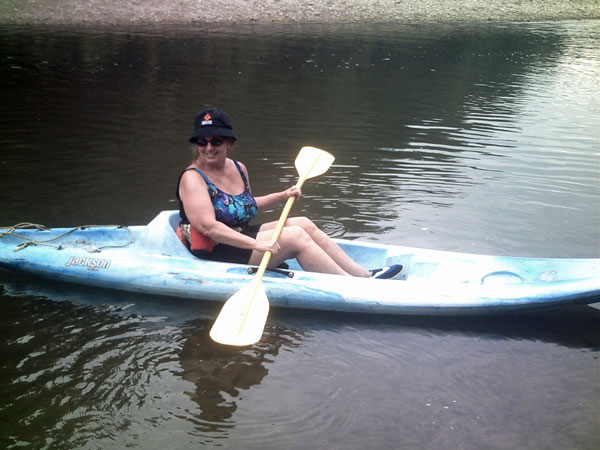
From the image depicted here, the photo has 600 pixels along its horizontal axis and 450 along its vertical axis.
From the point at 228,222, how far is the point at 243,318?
70cm

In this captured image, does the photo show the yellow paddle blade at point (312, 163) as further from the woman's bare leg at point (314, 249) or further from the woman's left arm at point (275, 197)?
the woman's bare leg at point (314, 249)

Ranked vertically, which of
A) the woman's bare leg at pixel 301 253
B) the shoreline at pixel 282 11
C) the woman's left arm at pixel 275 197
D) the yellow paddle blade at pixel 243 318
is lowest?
the yellow paddle blade at pixel 243 318

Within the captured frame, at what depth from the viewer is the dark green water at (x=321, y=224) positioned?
342 cm

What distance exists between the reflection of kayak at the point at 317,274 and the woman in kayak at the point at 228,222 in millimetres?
113

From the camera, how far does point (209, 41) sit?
60.5ft

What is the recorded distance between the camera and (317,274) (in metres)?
4.46

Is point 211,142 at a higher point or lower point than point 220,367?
higher

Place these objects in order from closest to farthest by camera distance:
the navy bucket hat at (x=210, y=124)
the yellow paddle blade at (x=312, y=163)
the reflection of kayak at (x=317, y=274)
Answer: the navy bucket hat at (x=210, y=124) < the reflection of kayak at (x=317, y=274) < the yellow paddle blade at (x=312, y=163)

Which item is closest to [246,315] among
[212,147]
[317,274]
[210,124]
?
[317,274]

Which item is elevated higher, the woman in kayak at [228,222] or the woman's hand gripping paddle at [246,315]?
the woman in kayak at [228,222]

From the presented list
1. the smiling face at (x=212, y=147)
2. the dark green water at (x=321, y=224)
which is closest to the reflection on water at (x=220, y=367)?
the dark green water at (x=321, y=224)

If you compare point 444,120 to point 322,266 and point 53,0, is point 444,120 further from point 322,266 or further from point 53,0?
point 53,0

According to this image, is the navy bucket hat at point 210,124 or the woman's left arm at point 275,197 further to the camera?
the woman's left arm at point 275,197

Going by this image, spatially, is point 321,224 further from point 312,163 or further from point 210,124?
point 210,124
